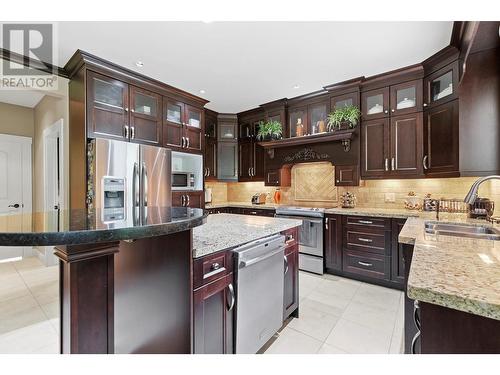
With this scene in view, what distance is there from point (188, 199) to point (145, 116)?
1349 mm

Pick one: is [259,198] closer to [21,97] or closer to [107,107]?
[107,107]

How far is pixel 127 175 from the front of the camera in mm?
2865

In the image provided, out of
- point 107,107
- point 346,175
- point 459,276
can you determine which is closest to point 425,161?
point 346,175

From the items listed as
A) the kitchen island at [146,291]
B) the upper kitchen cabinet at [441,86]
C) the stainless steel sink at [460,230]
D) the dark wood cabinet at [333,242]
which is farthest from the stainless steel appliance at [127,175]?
the upper kitchen cabinet at [441,86]

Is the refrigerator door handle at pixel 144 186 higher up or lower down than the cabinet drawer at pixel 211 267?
higher up

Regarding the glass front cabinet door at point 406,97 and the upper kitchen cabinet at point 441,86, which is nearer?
the upper kitchen cabinet at point 441,86

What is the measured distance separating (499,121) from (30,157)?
6.66m

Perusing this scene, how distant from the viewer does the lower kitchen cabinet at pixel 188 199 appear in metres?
3.62

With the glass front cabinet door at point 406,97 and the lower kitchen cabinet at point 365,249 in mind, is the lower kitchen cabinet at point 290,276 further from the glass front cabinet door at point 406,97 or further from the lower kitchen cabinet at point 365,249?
the glass front cabinet door at point 406,97

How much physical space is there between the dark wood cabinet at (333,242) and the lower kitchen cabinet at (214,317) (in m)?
2.27

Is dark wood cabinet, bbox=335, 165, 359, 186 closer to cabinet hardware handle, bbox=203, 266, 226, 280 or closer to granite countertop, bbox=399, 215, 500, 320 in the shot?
granite countertop, bbox=399, 215, 500, 320

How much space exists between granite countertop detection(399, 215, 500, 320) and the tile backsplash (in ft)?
6.81

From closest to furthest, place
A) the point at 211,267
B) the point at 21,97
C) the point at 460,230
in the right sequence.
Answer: the point at 211,267, the point at 460,230, the point at 21,97

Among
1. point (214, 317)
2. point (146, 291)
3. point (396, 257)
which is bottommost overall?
point (396, 257)
